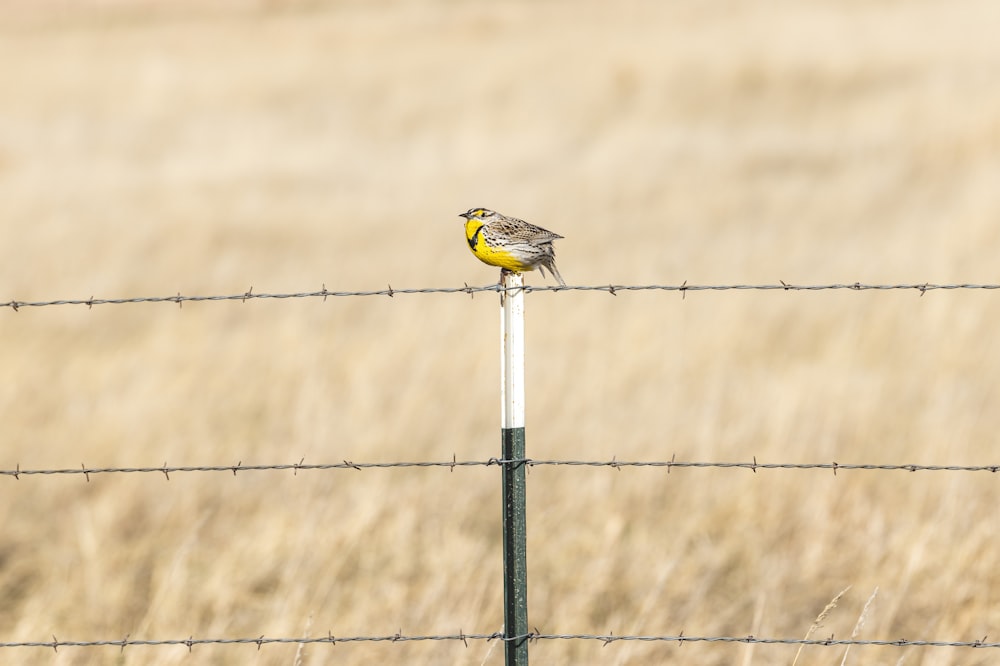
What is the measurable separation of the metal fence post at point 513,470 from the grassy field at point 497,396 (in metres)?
0.97

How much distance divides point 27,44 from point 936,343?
117ft

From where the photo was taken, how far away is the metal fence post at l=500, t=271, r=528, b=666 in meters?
3.81

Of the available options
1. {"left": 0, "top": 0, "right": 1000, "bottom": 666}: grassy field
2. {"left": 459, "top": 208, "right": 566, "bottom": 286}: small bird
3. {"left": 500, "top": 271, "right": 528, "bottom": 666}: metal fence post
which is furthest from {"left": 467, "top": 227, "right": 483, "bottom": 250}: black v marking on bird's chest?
{"left": 0, "top": 0, "right": 1000, "bottom": 666}: grassy field

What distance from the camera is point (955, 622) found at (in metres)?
5.44

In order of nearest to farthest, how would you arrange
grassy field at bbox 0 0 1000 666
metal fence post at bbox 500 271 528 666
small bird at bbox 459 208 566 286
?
metal fence post at bbox 500 271 528 666 → small bird at bbox 459 208 566 286 → grassy field at bbox 0 0 1000 666

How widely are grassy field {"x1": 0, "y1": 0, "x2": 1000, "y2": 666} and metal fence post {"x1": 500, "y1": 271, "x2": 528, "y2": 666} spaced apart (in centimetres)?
97

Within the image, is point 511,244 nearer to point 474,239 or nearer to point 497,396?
point 474,239

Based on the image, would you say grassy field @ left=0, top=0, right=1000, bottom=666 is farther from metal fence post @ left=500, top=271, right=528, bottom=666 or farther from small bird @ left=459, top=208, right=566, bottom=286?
small bird @ left=459, top=208, right=566, bottom=286

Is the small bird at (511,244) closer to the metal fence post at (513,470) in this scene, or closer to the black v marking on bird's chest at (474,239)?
the black v marking on bird's chest at (474,239)

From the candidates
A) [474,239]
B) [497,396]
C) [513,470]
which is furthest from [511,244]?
[497,396]

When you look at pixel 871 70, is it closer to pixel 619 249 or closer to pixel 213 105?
pixel 213 105

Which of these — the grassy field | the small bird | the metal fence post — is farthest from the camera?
the grassy field

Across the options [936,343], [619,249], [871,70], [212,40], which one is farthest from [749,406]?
[212,40]

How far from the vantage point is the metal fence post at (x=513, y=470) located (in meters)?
3.81
